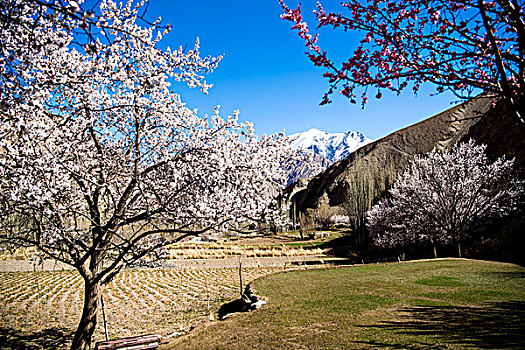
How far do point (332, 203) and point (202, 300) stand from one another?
294 feet

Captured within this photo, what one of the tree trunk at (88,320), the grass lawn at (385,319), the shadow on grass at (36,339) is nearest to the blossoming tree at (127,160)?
the tree trunk at (88,320)

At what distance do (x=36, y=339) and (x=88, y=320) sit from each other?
18.5 ft

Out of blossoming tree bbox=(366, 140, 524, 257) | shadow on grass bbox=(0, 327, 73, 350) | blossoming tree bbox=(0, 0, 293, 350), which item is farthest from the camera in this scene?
blossoming tree bbox=(366, 140, 524, 257)

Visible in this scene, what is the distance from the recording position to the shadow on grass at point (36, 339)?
9938 mm

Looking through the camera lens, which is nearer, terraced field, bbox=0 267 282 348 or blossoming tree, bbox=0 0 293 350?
blossoming tree, bbox=0 0 293 350

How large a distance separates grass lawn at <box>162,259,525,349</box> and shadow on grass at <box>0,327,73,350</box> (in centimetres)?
446

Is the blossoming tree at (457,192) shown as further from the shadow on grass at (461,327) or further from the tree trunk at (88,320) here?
the tree trunk at (88,320)

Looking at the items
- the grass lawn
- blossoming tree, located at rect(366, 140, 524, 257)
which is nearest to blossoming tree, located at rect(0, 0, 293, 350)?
the grass lawn

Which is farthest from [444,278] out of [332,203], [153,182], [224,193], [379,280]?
[332,203]

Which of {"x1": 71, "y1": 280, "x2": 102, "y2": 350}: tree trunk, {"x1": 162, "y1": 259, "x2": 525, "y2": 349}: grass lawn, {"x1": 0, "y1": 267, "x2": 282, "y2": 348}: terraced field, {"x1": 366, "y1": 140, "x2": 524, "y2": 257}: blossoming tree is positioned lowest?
{"x1": 0, "y1": 267, "x2": 282, "y2": 348}: terraced field

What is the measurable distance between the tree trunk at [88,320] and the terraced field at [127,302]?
356 centimetres

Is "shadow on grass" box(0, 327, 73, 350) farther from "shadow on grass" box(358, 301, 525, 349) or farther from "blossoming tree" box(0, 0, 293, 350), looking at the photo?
"shadow on grass" box(358, 301, 525, 349)

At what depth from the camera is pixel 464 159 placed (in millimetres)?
23781

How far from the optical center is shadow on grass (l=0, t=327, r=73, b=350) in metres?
9.94
